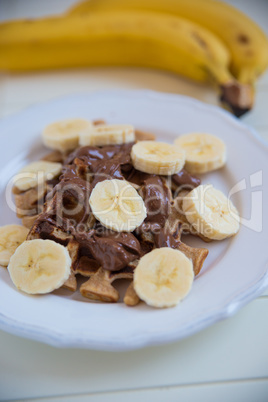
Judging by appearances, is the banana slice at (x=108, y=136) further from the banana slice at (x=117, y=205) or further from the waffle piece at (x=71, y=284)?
the waffle piece at (x=71, y=284)

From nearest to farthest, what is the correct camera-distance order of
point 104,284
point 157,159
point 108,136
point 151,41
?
point 104,284, point 157,159, point 108,136, point 151,41

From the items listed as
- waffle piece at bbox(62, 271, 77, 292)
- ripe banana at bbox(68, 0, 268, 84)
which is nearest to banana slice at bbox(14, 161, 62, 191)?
waffle piece at bbox(62, 271, 77, 292)

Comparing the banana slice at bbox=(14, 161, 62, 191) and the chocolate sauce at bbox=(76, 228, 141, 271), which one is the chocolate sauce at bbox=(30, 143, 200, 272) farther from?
the banana slice at bbox=(14, 161, 62, 191)

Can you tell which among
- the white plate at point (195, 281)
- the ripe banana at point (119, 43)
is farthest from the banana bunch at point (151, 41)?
the white plate at point (195, 281)

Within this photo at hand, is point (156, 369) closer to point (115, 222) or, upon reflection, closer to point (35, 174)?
point (115, 222)

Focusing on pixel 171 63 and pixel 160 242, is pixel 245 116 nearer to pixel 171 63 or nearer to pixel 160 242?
pixel 171 63

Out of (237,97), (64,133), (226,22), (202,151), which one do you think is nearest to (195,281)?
(202,151)
